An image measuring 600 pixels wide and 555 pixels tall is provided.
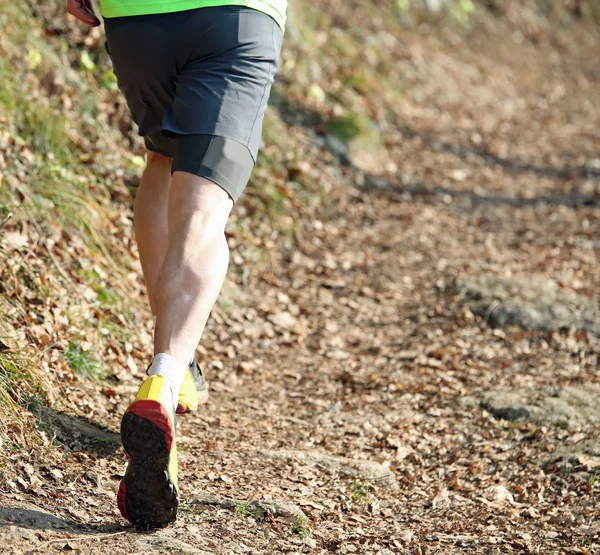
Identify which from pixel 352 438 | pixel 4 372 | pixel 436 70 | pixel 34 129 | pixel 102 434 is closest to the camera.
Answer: pixel 4 372

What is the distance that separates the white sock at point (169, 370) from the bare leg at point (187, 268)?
0.02 meters

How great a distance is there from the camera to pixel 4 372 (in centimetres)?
267

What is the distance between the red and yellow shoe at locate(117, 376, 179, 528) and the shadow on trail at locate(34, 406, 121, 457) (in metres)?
0.63

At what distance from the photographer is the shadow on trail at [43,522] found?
6.91ft

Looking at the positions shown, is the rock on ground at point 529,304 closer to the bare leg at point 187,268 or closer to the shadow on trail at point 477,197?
the shadow on trail at point 477,197

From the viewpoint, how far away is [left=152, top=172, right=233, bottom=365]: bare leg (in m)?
2.23

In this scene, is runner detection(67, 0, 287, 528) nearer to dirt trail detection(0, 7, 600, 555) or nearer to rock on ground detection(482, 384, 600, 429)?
dirt trail detection(0, 7, 600, 555)

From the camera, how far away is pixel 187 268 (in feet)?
7.38

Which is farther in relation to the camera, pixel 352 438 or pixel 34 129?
pixel 34 129

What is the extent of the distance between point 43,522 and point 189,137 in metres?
1.23

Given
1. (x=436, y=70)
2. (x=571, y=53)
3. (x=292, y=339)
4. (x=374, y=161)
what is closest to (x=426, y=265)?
(x=292, y=339)

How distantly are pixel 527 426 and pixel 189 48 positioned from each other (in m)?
2.30

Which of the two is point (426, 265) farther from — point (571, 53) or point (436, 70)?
point (571, 53)

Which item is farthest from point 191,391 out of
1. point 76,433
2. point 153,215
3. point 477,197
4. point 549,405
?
point 477,197
